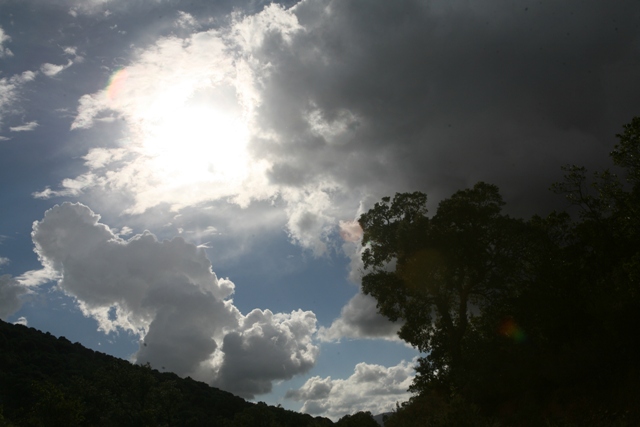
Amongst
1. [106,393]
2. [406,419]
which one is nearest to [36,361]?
[106,393]

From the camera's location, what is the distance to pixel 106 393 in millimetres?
66438

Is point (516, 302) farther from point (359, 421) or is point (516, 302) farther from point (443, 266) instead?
point (359, 421)

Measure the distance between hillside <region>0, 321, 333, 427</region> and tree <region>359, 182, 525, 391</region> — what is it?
44.0 ft

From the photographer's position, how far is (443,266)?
107 feet

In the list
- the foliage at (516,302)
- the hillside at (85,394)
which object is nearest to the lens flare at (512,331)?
the foliage at (516,302)

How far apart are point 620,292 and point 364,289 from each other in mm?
17797

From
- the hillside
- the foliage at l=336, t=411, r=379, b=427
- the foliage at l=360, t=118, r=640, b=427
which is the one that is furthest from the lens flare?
the hillside

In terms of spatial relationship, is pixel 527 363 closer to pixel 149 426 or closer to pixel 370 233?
pixel 370 233

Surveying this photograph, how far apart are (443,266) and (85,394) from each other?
5599cm

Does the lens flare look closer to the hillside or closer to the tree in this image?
the tree

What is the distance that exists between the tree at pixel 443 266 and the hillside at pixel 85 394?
1342 cm

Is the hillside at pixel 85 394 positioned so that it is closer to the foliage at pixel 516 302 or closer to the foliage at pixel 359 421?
the foliage at pixel 359 421

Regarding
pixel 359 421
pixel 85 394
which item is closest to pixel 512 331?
pixel 359 421

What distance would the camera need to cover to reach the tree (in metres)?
32.3
